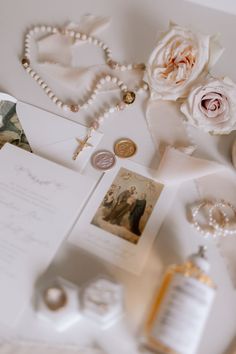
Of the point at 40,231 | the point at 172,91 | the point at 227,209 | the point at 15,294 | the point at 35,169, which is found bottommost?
the point at 15,294

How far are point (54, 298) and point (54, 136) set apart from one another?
34 cm

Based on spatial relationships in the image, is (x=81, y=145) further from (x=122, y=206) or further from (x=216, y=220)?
(x=216, y=220)

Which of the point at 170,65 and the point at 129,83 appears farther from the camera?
the point at 129,83

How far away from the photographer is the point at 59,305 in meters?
0.63

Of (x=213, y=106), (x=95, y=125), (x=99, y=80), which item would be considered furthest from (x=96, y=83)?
(x=213, y=106)

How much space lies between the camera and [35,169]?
78cm

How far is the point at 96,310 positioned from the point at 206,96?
0.45 m

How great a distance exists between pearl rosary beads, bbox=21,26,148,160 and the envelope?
0.04 feet

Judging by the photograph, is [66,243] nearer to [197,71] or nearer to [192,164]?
[192,164]

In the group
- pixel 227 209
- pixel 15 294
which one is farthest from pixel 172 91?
pixel 15 294

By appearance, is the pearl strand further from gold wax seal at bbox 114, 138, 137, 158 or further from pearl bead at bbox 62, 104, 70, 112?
gold wax seal at bbox 114, 138, 137, 158

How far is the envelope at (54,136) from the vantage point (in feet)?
2.65

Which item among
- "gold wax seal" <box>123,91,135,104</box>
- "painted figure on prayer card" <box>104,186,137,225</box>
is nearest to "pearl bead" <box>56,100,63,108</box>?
"gold wax seal" <box>123,91,135,104</box>

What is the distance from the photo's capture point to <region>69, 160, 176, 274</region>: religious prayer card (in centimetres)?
70
